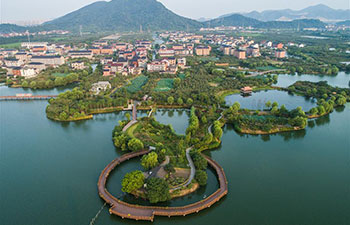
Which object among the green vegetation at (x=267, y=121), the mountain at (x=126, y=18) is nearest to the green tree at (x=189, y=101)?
the green vegetation at (x=267, y=121)

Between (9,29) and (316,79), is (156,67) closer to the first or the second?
(316,79)

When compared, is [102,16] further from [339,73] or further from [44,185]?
[44,185]

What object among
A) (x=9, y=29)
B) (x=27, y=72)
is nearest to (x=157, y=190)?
(x=27, y=72)

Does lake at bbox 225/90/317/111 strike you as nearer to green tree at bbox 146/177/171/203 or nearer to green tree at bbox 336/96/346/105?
green tree at bbox 336/96/346/105

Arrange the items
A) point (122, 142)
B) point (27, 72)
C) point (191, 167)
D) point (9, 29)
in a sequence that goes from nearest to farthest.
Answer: point (191, 167), point (122, 142), point (27, 72), point (9, 29)

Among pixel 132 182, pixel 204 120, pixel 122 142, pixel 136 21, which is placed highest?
pixel 136 21

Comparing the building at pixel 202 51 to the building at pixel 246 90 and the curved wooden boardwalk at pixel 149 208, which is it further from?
the curved wooden boardwalk at pixel 149 208

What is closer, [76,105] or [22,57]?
[76,105]
